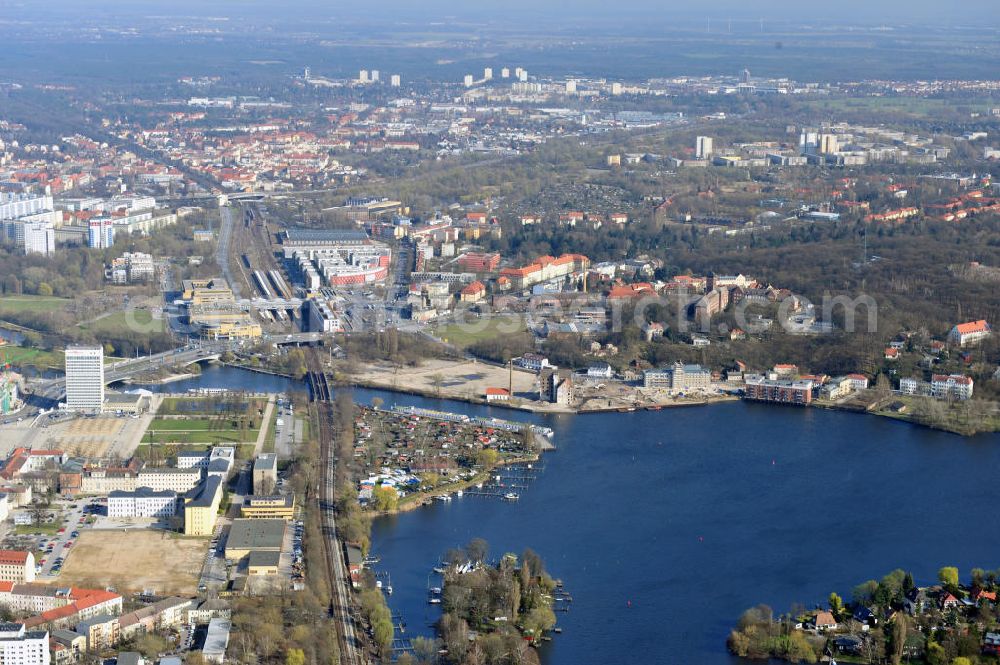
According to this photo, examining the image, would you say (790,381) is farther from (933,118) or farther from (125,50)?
(125,50)

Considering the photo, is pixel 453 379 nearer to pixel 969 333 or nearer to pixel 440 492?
pixel 440 492

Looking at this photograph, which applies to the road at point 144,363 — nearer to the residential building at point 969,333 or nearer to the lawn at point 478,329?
the lawn at point 478,329

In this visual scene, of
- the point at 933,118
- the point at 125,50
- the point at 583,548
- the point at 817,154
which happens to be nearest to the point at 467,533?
the point at 583,548

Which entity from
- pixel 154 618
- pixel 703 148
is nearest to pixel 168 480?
pixel 154 618

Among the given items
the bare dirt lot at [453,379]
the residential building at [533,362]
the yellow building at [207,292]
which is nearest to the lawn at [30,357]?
the yellow building at [207,292]

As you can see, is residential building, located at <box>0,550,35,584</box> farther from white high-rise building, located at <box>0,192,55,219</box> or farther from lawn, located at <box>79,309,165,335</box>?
white high-rise building, located at <box>0,192,55,219</box>
